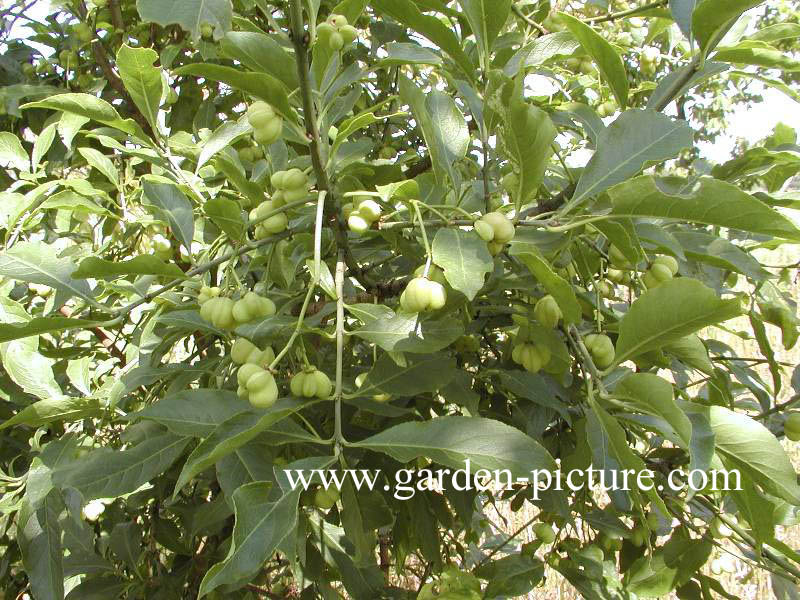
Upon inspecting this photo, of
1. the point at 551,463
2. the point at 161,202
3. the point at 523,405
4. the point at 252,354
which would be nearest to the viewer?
the point at 551,463

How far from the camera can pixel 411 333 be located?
824mm

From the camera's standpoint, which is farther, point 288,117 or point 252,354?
point 252,354

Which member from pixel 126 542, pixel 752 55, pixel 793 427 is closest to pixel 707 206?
pixel 752 55

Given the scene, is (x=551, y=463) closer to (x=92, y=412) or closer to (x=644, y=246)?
(x=644, y=246)

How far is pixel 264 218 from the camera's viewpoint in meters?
0.90

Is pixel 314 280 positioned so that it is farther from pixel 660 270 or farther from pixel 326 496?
pixel 660 270

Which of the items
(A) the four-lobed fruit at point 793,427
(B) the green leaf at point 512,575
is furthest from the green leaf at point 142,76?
(A) the four-lobed fruit at point 793,427

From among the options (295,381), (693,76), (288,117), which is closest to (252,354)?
(295,381)

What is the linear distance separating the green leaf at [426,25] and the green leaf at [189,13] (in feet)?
1.22

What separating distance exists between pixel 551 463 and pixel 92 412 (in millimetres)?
840

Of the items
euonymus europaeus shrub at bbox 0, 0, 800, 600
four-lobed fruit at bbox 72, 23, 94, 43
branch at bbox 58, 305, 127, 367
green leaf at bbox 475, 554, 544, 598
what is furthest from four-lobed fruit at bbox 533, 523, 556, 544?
four-lobed fruit at bbox 72, 23, 94, 43

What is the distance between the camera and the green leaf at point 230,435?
0.71 meters

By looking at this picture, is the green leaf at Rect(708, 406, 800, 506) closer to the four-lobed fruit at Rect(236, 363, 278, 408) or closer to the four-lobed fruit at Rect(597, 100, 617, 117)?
the four-lobed fruit at Rect(236, 363, 278, 408)

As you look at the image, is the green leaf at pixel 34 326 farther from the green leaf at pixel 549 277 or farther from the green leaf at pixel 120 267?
the green leaf at pixel 549 277
